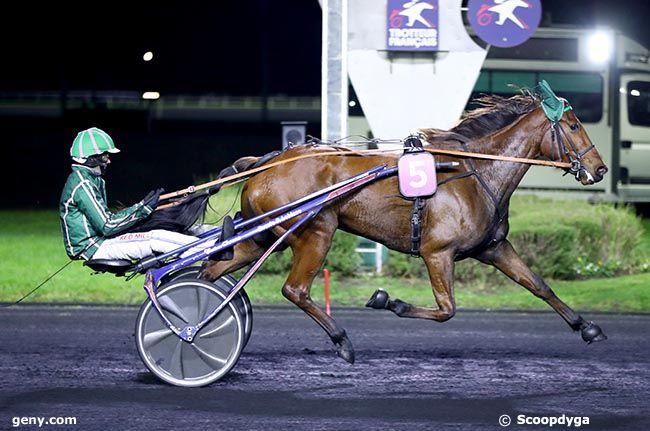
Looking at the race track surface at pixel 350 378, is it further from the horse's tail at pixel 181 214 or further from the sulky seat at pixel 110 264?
the horse's tail at pixel 181 214

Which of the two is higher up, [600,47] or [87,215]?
[600,47]

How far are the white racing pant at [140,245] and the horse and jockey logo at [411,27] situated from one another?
16.6 feet

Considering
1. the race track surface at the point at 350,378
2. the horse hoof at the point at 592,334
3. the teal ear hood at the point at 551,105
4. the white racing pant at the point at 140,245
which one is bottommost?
the race track surface at the point at 350,378

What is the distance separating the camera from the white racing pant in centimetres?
754

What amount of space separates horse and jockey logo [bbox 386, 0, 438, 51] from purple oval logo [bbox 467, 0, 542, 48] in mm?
391

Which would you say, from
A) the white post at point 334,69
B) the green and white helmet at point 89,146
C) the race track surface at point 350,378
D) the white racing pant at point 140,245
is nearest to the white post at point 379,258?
the white post at point 334,69

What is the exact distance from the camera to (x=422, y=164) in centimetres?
771

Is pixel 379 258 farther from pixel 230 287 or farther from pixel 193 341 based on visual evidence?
pixel 193 341

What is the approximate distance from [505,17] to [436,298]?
494cm

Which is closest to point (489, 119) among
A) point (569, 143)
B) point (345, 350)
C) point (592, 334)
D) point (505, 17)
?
point (569, 143)

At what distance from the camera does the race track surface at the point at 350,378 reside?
6836 mm

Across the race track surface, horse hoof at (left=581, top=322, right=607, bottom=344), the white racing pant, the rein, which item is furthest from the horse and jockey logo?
the white racing pant

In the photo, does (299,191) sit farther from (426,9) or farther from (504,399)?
(426,9)

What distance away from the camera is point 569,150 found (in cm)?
800
